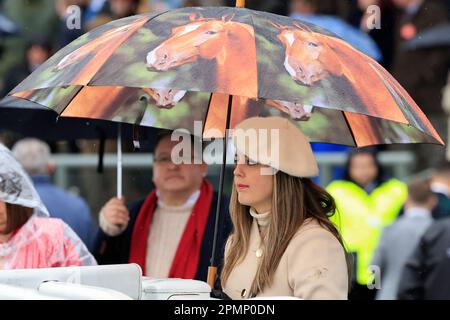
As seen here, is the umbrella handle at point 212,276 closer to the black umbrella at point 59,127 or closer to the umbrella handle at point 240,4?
the umbrella handle at point 240,4

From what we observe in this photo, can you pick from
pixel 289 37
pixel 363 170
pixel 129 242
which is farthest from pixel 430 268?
pixel 289 37

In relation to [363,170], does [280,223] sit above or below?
above

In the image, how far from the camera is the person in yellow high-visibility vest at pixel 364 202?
8.63 m

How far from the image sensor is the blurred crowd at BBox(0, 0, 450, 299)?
8016 mm

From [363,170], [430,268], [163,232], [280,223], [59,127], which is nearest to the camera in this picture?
[280,223]

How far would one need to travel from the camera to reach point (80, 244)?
5918mm

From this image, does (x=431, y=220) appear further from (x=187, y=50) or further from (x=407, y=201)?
(x=187, y=50)

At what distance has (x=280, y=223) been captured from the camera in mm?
4734

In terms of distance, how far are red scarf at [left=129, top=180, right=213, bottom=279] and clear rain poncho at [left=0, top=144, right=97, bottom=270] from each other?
0.71 m

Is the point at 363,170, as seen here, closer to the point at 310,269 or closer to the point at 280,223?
the point at 280,223

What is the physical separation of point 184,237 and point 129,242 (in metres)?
0.35

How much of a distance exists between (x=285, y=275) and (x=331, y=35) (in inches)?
41.1

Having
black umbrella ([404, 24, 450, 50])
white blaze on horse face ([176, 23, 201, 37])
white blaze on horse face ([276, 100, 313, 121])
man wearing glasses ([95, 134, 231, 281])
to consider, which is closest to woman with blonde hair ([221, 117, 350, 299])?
white blaze on horse face ([176, 23, 201, 37])

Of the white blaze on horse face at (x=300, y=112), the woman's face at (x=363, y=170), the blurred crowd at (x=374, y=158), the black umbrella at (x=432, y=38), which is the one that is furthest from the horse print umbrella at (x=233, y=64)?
the black umbrella at (x=432, y=38)
